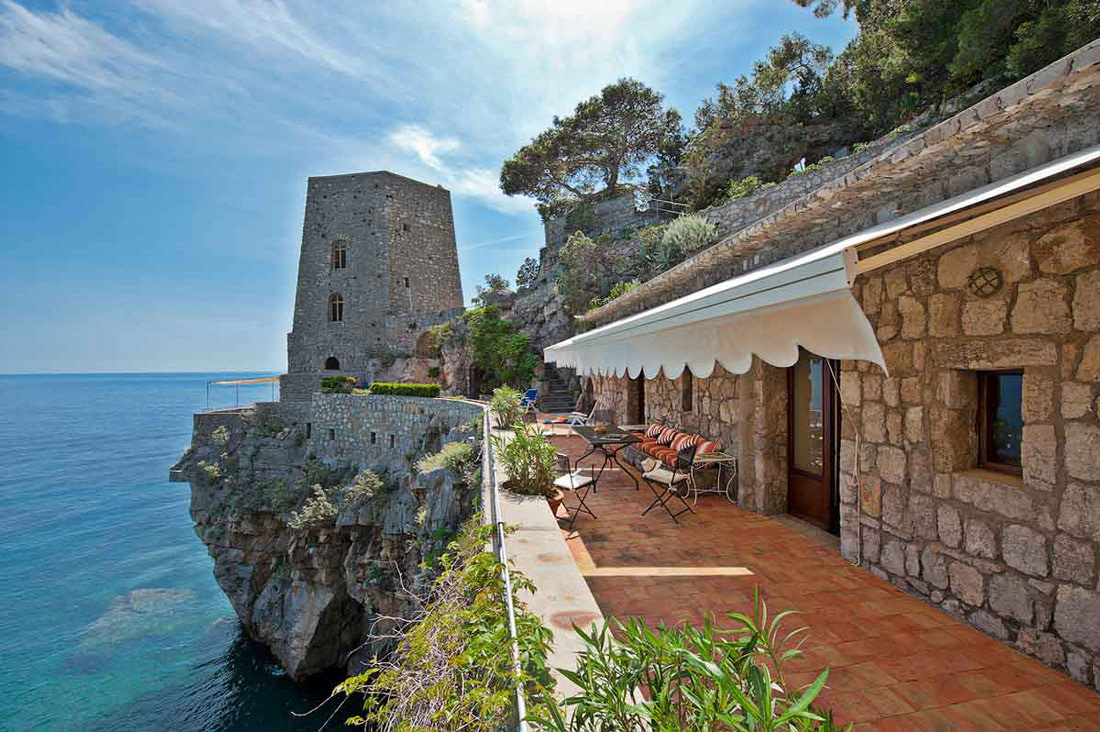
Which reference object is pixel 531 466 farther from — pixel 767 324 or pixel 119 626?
pixel 119 626

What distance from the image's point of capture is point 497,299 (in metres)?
26.4

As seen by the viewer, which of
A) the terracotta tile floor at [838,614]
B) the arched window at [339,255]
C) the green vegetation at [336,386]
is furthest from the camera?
the arched window at [339,255]

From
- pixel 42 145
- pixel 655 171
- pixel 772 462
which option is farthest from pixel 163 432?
pixel 772 462

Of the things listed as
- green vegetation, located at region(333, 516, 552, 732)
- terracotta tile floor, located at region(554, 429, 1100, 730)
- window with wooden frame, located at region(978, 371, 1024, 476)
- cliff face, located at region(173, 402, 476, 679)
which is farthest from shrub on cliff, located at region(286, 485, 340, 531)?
window with wooden frame, located at region(978, 371, 1024, 476)

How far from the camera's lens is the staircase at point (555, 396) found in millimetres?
19281

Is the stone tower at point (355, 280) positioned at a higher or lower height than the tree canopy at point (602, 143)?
lower

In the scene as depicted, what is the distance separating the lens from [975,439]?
129 inches

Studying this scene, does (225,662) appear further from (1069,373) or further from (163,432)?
(163,432)

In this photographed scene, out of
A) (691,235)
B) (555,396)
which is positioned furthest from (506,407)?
(691,235)

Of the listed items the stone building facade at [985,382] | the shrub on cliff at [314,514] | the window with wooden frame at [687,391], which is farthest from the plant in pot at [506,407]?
the shrub on cliff at [314,514]

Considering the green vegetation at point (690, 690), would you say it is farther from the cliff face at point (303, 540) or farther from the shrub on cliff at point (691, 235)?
the shrub on cliff at point (691, 235)

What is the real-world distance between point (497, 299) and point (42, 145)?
132 ft

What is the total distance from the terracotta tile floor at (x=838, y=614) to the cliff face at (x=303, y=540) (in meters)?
5.71

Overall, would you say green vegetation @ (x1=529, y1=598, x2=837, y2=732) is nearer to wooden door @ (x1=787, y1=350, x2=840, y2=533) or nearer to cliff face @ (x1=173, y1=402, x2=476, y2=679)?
wooden door @ (x1=787, y1=350, x2=840, y2=533)
